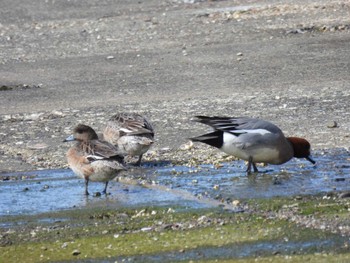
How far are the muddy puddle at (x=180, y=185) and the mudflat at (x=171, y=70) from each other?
671 millimetres

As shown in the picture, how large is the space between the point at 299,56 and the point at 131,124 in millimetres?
6104

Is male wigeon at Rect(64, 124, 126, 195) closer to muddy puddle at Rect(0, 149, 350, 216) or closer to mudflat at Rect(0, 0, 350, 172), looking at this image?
muddy puddle at Rect(0, 149, 350, 216)

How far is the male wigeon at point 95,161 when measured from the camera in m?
Answer: 10.2

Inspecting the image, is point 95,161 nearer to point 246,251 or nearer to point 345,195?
point 345,195

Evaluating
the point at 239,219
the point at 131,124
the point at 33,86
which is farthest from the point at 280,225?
the point at 33,86

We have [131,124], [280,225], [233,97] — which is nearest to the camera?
[280,225]

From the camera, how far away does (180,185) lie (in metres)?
10.2

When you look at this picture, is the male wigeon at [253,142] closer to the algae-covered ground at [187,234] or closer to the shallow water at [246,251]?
the algae-covered ground at [187,234]

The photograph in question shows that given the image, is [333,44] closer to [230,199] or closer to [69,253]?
[230,199]

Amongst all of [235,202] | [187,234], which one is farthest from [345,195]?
[187,234]

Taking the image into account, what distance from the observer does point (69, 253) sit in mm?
7863

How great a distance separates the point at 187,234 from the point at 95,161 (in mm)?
2344

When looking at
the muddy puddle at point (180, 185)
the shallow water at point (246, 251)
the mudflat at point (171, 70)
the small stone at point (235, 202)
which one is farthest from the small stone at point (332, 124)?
the shallow water at point (246, 251)

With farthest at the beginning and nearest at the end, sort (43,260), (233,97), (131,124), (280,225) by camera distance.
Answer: (233,97) → (131,124) → (280,225) → (43,260)
